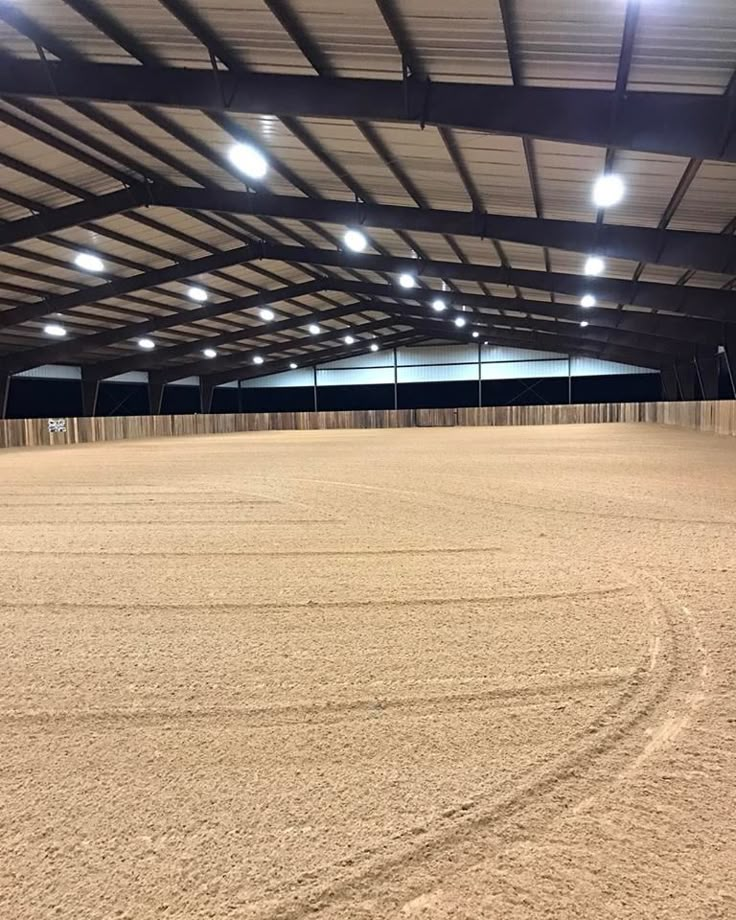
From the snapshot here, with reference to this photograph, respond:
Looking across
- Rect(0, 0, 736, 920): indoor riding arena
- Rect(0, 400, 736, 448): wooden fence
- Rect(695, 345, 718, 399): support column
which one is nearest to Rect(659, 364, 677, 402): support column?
Rect(0, 400, 736, 448): wooden fence

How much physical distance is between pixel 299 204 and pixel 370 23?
28.9 ft

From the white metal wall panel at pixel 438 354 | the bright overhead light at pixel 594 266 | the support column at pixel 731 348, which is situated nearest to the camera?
the bright overhead light at pixel 594 266

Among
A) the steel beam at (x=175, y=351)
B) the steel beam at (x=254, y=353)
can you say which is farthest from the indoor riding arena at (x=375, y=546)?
the steel beam at (x=254, y=353)

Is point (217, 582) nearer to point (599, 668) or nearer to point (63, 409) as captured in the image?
point (599, 668)

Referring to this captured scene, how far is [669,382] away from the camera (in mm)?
39031

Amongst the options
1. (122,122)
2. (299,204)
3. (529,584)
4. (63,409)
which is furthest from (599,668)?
(63,409)

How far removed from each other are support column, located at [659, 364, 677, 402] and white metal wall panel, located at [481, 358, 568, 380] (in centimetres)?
688

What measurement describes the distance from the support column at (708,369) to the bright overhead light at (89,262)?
25.6m

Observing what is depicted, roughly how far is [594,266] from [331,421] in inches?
1124

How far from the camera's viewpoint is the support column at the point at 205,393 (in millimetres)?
48653

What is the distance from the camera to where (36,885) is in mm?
1621

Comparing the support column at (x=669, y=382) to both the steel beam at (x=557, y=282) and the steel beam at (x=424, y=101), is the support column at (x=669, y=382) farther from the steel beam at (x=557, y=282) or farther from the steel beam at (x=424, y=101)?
the steel beam at (x=424, y=101)

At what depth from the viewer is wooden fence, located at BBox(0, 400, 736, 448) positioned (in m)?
30.2

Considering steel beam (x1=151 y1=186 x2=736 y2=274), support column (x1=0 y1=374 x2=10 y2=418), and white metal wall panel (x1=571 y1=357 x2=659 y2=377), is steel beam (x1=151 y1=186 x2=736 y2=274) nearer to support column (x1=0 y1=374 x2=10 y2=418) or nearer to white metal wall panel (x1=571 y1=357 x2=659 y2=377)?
support column (x1=0 y1=374 x2=10 y2=418)
